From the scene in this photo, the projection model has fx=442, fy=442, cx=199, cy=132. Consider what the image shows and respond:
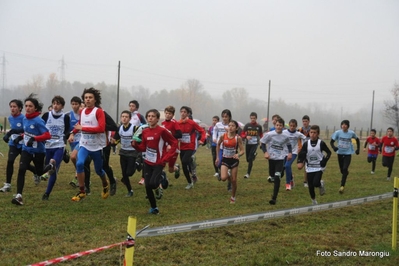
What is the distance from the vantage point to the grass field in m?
5.67

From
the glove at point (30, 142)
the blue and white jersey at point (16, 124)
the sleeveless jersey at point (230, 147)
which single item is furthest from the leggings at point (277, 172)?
the blue and white jersey at point (16, 124)

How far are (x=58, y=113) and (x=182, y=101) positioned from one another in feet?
342

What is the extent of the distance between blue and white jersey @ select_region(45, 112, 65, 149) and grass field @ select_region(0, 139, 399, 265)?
116cm

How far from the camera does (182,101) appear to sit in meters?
113

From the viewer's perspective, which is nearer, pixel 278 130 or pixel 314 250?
pixel 314 250

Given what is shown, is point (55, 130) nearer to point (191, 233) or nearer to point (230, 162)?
point (230, 162)

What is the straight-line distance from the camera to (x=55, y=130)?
9.36m

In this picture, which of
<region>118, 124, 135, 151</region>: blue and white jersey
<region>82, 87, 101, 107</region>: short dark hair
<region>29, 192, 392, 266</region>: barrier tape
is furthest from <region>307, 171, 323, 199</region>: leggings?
<region>82, 87, 101, 107</region>: short dark hair

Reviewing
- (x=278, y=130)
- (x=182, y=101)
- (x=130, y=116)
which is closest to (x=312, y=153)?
(x=278, y=130)

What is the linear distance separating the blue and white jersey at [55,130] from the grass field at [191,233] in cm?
116

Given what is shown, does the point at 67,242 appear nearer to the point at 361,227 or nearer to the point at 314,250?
the point at 314,250

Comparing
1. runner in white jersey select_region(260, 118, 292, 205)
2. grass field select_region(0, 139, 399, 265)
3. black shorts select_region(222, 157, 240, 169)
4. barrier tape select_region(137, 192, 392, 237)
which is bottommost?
grass field select_region(0, 139, 399, 265)

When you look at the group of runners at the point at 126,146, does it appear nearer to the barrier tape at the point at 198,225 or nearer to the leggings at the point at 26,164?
the leggings at the point at 26,164

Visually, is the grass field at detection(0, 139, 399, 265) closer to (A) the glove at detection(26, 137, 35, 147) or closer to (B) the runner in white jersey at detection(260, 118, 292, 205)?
(B) the runner in white jersey at detection(260, 118, 292, 205)
